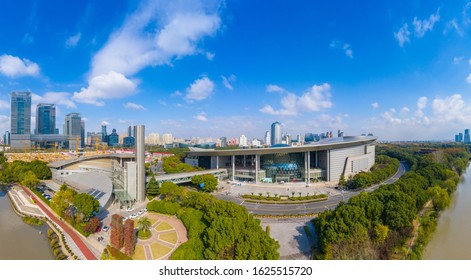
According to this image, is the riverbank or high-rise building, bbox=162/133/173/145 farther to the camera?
high-rise building, bbox=162/133/173/145

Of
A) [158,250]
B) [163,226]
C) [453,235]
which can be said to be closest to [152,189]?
[163,226]

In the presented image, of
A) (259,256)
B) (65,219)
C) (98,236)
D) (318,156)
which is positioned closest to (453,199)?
(318,156)

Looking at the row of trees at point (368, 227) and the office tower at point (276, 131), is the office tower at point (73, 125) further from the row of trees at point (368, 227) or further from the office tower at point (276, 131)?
the row of trees at point (368, 227)

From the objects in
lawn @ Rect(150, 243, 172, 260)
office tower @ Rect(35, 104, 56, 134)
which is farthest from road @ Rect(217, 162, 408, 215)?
office tower @ Rect(35, 104, 56, 134)

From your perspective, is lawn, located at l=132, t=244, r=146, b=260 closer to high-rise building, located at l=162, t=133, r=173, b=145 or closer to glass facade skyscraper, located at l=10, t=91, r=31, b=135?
glass facade skyscraper, located at l=10, t=91, r=31, b=135

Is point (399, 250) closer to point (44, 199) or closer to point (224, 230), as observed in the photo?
point (224, 230)

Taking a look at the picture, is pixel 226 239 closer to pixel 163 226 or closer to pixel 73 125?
pixel 163 226
